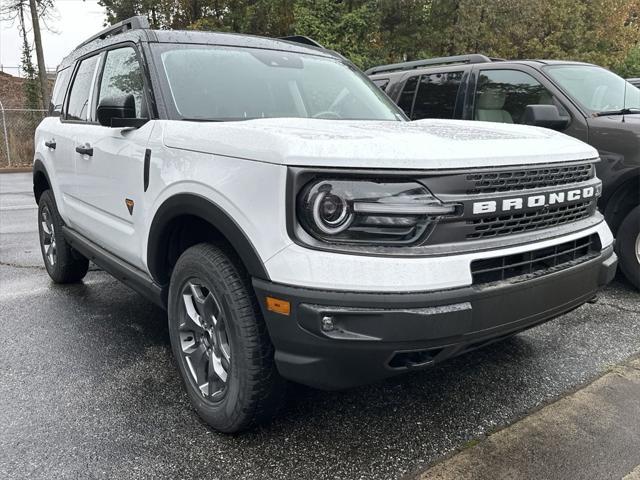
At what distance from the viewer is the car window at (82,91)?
164 inches

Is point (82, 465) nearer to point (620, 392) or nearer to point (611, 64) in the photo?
point (620, 392)

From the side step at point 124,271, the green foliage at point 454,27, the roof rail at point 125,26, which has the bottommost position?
the side step at point 124,271

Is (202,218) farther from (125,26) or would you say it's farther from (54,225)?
(54,225)

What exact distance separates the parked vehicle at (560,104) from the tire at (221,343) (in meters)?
2.92

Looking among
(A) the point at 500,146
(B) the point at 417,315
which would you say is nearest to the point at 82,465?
(B) the point at 417,315

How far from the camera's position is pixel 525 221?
2385mm

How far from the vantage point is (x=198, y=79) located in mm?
3168

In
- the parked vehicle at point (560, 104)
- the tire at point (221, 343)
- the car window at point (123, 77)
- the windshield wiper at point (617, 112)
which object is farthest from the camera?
the windshield wiper at point (617, 112)

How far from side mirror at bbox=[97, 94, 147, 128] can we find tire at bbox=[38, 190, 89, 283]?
77.4 inches

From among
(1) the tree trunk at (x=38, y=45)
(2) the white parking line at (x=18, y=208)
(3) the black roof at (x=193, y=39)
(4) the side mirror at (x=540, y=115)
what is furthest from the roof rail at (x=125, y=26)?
(1) the tree trunk at (x=38, y=45)

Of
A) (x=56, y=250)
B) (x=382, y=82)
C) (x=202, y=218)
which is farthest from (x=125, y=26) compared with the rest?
(x=382, y=82)

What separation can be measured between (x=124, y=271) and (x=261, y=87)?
1.39m

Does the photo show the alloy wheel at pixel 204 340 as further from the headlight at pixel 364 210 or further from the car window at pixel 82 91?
the car window at pixel 82 91

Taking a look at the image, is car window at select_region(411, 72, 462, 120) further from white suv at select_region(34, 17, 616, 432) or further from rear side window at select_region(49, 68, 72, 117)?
rear side window at select_region(49, 68, 72, 117)
